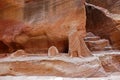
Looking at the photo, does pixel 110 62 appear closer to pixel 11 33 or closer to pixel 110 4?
pixel 11 33

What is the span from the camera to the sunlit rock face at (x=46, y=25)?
Answer: 7574mm

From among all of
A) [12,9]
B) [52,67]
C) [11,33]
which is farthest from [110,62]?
[12,9]

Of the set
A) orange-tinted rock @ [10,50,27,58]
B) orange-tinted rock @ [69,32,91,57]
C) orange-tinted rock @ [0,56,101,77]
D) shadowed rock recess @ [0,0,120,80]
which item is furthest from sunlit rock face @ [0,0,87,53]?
orange-tinted rock @ [0,56,101,77]

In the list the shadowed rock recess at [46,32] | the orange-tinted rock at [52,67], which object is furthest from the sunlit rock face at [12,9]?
the orange-tinted rock at [52,67]

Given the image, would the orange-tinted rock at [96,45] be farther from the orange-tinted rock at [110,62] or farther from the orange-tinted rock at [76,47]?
the orange-tinted rock at [76,47]

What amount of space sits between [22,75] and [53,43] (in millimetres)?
2275

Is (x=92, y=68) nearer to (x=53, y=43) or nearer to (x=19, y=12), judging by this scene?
(x=53, y=43)

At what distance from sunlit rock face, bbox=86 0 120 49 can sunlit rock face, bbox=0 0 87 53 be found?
12.0 ft

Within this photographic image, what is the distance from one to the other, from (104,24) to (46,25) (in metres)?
4.73

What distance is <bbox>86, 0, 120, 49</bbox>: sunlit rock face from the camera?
35.5 feet

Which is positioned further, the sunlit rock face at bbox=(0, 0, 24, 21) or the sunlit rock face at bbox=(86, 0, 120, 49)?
the sunlit rock face at bbox=(86, 0, 120, 49)

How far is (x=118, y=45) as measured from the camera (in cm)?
1077

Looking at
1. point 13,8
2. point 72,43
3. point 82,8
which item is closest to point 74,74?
point 72,43

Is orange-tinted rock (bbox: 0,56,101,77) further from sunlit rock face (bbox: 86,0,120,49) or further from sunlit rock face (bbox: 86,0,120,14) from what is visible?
sunlit rock face (bbox: 86,0,120,14)
